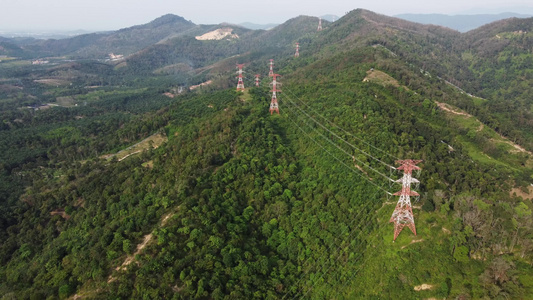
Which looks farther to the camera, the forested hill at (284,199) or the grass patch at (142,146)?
the grass patch at (142,146)

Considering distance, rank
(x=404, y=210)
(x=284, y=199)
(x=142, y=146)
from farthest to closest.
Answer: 1. (x=142, y=146)
2. (x=284, y=199)
3. (x=404, y=210)

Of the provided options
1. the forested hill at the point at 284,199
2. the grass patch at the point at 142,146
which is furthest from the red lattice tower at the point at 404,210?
the grass patch at the point at 142,146

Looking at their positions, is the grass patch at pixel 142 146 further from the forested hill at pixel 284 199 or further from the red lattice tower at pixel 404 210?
the red lattice tower at pixel 404 210

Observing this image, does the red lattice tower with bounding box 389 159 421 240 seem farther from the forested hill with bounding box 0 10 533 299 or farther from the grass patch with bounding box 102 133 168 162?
the grass patch with bounding box 102 133 168 162

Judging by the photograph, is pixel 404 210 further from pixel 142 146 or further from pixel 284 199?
pixel 142 146

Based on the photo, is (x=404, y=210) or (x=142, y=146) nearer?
(x=404, y=210)

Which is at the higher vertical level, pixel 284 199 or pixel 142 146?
pixel 284 199

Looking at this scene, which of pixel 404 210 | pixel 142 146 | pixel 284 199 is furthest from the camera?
pixel 142 146

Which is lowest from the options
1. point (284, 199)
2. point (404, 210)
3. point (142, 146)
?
point (142, 146)

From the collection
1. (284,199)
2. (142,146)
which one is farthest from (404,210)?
(142,146)
